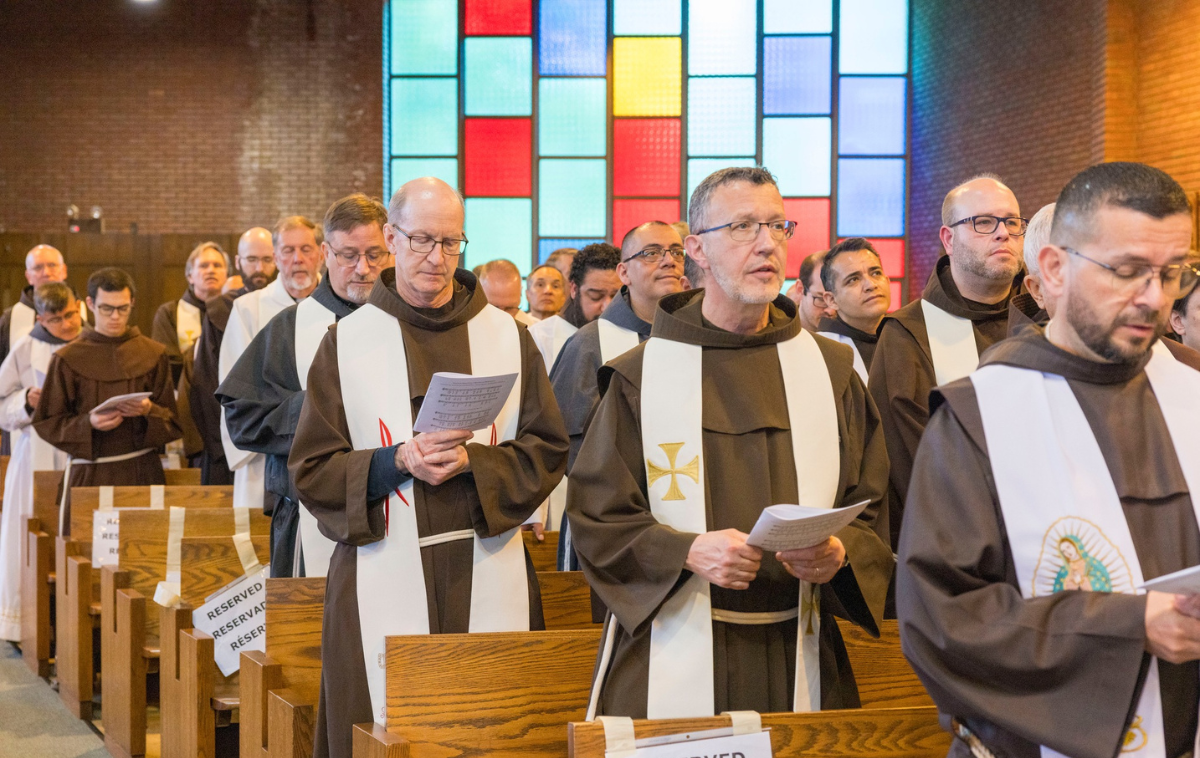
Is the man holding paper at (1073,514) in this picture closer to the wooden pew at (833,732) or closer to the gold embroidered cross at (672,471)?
the wooden pew at (833,732)

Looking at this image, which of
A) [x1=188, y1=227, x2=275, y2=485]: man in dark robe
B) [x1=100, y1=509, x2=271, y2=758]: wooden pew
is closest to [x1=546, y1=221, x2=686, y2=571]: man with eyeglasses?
[x1=100, y1=509, x2=271, y2=758]: wooden pew

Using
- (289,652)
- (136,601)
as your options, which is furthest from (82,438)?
(289,652)

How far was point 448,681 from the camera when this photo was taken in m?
3.34

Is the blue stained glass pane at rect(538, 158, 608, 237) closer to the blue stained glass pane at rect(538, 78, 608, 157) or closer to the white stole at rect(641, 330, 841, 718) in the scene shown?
the blue stained glass pane at rect(538, 78, 608, 157)

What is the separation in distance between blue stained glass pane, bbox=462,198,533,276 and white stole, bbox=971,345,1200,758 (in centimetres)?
1315

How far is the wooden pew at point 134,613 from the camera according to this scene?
5574 mm

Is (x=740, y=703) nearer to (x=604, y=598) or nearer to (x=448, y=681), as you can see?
(x=604, y=598)

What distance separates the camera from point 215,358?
703 centimetres

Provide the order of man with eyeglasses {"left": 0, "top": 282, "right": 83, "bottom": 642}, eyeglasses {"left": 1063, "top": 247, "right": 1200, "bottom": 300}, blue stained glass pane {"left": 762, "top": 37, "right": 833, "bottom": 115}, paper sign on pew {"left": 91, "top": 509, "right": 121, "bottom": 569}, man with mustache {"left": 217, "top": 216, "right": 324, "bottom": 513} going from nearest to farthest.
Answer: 1. eyeglasses {"left": 1063, "top": 247, "right": 1200, "bottom": 300}
2. paper sign on pew {"left": 91, "top": 509, "right": 121, "bottom": 569}
3. man with mustache {"left": 217, "top": 216, "right": 324, "bottom": 513}
4. man with eyeglasses {"left": 0, "top": 282, "right": 83, "bottom": 642}
5. blue stained glass pane {"left": 762, "top": 37, "right": 833, "bottom": 115}

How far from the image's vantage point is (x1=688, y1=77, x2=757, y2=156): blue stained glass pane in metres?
15.3

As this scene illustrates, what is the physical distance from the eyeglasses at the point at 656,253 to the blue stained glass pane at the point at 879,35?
34.8ft

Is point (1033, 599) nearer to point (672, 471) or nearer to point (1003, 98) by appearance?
point (672, 471)

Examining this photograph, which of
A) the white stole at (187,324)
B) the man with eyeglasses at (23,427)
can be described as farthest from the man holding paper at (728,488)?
the white stole at (187,324)

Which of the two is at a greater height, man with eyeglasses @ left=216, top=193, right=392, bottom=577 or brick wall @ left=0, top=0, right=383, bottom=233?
brick wall @ left=0, top=0, right=383, bottom=233
